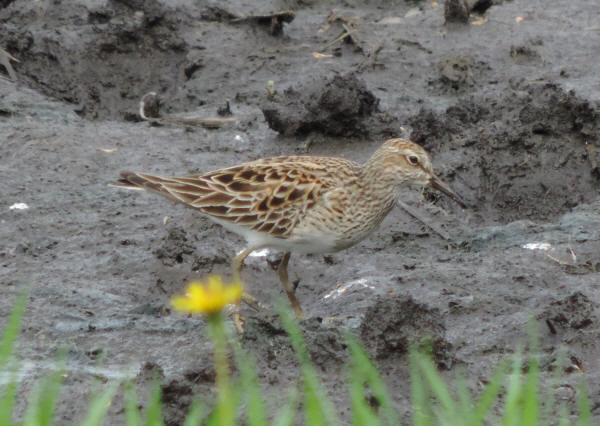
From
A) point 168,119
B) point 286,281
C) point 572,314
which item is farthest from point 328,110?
point 572,314

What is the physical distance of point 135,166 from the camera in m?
8.61

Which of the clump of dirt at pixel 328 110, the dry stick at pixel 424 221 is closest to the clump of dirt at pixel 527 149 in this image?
the clump of dirt at pixel 328 110

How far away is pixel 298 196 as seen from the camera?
6.36 m

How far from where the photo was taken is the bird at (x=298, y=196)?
20.8 ft

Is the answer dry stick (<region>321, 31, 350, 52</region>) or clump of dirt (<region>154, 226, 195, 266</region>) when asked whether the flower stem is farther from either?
dry stick (<region>321, 31, 350, 52</region>)

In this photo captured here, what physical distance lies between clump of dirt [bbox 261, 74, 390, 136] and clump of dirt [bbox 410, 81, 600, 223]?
1.79 feet

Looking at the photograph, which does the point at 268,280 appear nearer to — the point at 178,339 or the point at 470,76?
the point at 178,339

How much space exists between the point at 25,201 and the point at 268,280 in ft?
7.00

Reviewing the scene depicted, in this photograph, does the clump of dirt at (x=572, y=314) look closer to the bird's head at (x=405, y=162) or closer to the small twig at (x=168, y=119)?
the bird's head at (x=405, y=162)

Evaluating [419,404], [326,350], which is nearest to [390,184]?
[326,350]

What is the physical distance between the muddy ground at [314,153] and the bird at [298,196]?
0.54 metres

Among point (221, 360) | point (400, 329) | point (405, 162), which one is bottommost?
point (400, 329)

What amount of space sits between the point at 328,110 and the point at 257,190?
9.04 ft

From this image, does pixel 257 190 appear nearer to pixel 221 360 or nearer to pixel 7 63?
pixel 221 360
